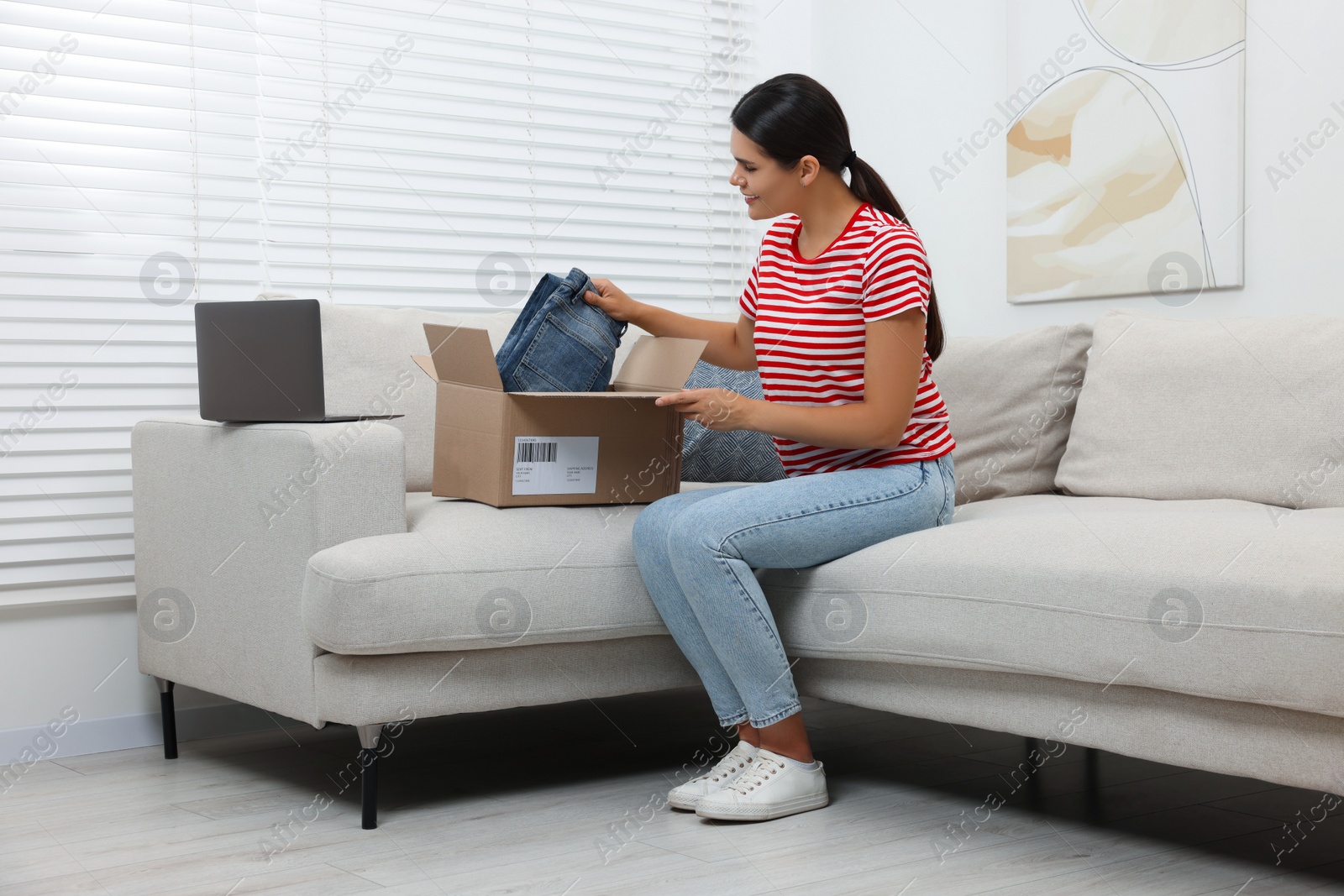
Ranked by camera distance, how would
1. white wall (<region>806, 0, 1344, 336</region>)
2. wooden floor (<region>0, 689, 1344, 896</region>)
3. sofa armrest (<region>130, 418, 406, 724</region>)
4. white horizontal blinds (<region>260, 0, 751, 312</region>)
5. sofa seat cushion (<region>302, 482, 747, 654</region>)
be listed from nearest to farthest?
wooden floor (<region>0, 689, 1344, 896</region>), sofa seat cushion (<region>302, 482, 747, 654</region>), sofa armrest (<region>130, 418, 406, 724</region>), white wall (<region>806, 0, 1344, 336</region>), white horizontal blinds (<region>260, 0, 751, 312</region>)

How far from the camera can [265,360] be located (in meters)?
1.95

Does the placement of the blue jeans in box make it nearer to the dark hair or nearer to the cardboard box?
the cardboard box

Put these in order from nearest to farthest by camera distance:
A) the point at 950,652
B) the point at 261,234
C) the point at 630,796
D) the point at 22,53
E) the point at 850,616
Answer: the point at 950,652, the point at 850,616, the point at 630,796, the point at 22,53, the point at 261,234

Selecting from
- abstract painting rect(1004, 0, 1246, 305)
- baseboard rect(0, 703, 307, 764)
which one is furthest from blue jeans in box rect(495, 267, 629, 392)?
abstract painting rect(1004, 0, 1246, 305)

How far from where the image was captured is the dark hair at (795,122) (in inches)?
73.4

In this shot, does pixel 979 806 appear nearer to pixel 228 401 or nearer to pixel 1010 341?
pixel 1010 341

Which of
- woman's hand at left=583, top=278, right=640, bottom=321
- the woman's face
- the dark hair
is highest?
the dark hair

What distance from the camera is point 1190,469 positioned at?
6.79 ft

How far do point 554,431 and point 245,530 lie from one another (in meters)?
0.51

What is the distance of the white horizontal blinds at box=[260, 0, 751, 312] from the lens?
2.69 meters

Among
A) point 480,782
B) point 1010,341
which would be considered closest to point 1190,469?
point 1010,341

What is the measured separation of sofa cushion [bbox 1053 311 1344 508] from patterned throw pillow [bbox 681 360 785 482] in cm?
56

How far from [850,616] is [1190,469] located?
679 mm

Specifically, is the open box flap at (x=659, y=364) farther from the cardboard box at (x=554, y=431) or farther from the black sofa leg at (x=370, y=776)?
the black sofa leg at (x=370, y=776)
